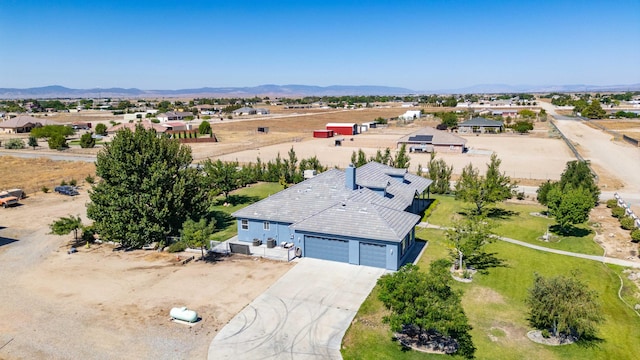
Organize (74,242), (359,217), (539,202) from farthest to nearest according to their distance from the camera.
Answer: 1. (539,202)
2. (74,242)
3. (359,217)

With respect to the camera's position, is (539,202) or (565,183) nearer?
(565,183)

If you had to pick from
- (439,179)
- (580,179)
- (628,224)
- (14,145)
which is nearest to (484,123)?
(439,179)

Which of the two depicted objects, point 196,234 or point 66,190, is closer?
point 196,234

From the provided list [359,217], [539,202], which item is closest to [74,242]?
[359,217]

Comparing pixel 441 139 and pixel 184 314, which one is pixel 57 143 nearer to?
pixel 441 139

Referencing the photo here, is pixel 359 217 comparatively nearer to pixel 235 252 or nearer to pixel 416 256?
pixel 416 256

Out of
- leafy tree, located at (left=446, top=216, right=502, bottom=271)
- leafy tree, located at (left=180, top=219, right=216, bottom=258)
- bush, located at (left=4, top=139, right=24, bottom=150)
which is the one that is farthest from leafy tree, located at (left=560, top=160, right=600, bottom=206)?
bush, located at (left=4, top=139, right=24, bottom=150)

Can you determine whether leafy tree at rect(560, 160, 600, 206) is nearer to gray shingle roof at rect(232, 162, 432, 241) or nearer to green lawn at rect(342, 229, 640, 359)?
green lawn at rect(342, 229, 640, 359)
